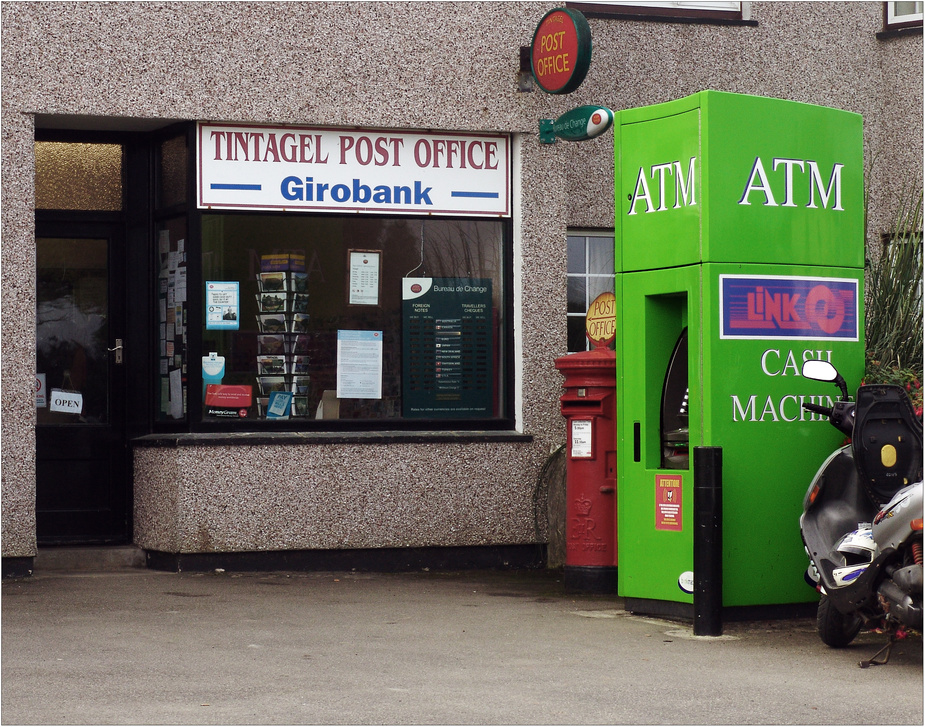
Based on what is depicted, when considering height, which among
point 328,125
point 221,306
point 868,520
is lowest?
point 868,520

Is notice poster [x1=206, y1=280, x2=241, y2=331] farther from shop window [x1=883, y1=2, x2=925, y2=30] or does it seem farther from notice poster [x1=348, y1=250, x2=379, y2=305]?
shop window [x1=883, y1=2, x2=925, y2=30]

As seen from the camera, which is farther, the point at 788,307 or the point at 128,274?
the point at 128,274

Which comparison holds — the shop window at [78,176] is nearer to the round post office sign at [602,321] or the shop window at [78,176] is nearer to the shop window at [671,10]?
the round post office sign at [602,321]

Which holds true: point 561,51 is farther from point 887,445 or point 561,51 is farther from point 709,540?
point 887,445

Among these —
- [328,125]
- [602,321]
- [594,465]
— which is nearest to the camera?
[594,465]

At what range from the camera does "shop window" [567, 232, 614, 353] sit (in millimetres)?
11148

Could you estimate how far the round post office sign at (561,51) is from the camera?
974cm

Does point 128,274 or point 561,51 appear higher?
point 561,51

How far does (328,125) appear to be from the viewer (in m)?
10.0

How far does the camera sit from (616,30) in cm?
1118

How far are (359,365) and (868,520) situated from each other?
13.9ft

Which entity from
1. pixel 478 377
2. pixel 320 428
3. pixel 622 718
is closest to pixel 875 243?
pixel 478 377

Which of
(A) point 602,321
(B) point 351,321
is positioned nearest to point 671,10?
(A) point 602,321

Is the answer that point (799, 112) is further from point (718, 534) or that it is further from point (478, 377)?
point (478, 377)
